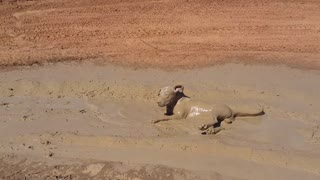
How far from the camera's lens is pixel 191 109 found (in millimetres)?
8820

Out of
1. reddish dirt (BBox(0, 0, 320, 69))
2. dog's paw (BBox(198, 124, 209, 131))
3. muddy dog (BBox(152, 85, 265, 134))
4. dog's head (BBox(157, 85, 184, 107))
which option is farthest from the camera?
reddish dirt (BBox(0, 0, 320, 69))

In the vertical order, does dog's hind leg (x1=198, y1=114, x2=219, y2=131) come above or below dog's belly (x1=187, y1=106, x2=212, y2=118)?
below

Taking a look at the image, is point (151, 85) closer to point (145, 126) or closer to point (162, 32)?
point (145, 126)

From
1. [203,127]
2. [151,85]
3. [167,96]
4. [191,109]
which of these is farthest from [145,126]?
[151,85]

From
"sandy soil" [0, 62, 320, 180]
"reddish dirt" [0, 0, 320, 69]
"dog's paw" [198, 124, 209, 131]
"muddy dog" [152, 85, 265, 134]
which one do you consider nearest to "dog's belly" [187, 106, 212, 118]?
"muddy dog" [152, 85, 265, 134]

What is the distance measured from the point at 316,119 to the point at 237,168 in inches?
79.8

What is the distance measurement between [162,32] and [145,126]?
13.2 feet

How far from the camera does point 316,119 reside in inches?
351

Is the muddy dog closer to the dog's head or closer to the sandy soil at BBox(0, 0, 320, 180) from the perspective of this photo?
the dog's head

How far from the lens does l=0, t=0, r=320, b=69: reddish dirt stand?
37.5 feet

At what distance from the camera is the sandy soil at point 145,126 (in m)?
7.85

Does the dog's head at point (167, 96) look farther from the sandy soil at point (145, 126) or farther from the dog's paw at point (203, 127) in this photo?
the dog's paw at point (203, 127)

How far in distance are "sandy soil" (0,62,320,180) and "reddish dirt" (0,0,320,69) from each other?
528mm

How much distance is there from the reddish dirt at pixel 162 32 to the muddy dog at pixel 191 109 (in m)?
2.32
